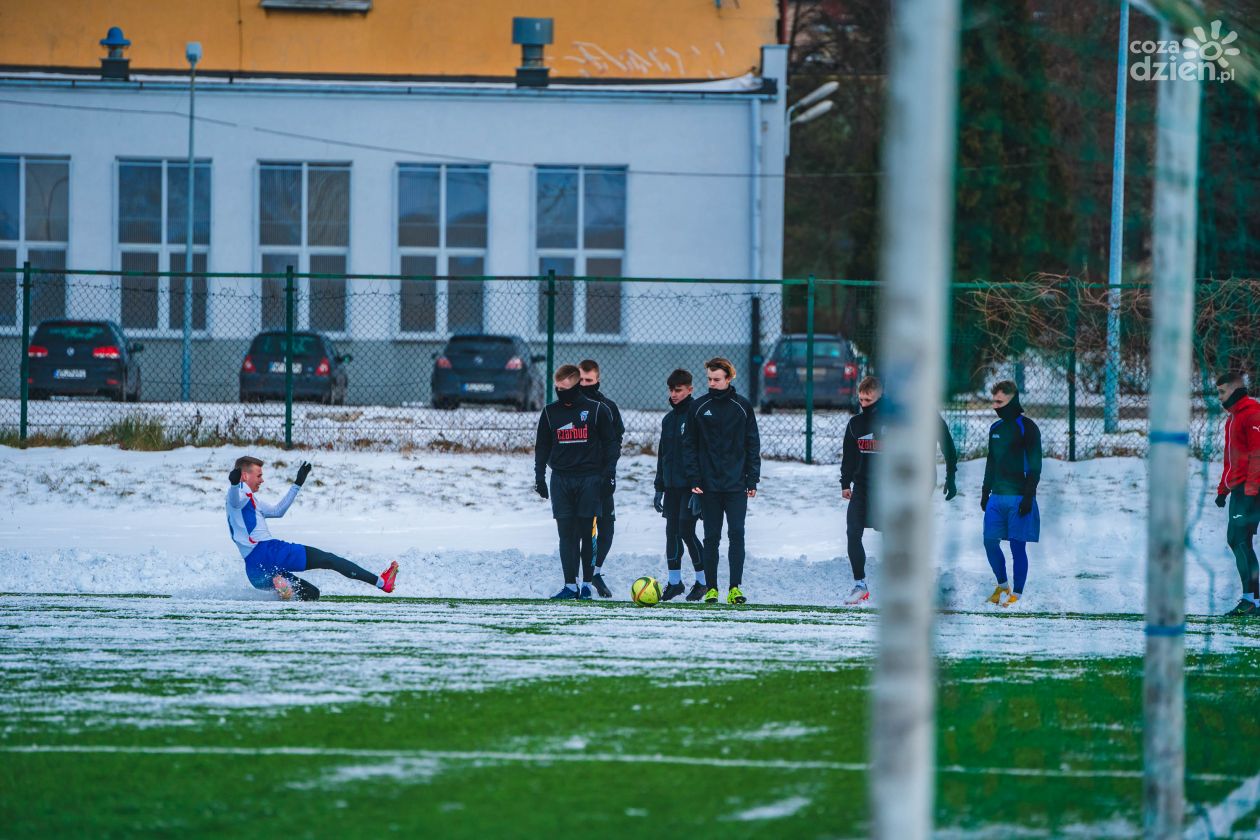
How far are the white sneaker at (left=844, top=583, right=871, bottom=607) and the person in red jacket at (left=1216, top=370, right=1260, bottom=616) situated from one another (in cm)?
263

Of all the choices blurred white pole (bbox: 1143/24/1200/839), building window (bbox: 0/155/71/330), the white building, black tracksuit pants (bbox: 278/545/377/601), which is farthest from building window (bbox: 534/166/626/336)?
blurred white pole (bbox: 1143/24/1200/839)

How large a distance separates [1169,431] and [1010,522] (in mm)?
7370

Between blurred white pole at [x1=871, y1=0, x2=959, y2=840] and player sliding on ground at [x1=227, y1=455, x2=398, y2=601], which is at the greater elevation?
blurred white pole at [x1=871, y1=0, x2=959, y2=840]

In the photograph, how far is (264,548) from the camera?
1112cm

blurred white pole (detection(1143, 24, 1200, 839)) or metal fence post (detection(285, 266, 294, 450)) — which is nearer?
blurred white pole (detection(1143, 24, 1200, 839))

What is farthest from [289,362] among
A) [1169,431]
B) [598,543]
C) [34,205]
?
[34,205]

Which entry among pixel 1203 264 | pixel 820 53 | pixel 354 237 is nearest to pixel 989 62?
pixel 1203 264

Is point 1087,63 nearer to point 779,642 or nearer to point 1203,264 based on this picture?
point 1203,264

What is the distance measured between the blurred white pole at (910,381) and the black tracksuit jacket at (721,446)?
854cm

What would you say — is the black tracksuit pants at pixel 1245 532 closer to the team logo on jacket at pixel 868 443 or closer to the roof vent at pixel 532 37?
the team logo on jacket at pixel 868 443

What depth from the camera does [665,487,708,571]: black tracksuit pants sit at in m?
12.0

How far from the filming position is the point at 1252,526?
11375 millimetres

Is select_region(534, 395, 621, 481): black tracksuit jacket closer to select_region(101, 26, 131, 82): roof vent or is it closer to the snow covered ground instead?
the snow covered ground

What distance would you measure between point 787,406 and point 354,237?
43.3 ft
